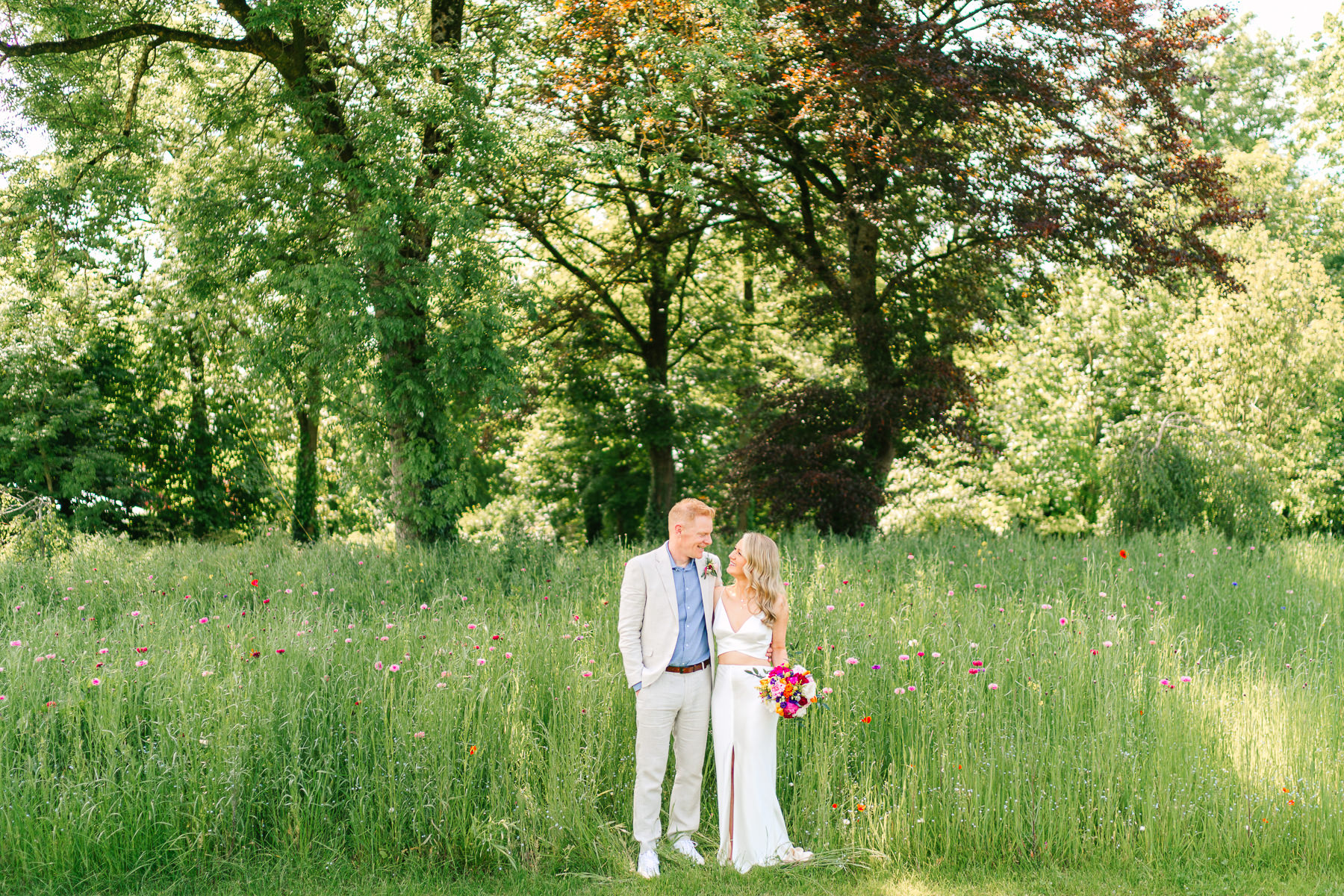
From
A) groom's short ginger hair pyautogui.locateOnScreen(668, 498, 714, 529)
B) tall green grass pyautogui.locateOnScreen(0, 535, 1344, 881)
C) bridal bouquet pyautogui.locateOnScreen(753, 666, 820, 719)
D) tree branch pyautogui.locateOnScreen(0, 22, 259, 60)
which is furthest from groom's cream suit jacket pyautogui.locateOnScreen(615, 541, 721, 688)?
tree branch pyautogui.locateOnScreen(0, 22, 259, 60)

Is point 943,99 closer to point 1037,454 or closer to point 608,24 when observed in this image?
point 608,24

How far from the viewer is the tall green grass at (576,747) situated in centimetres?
513

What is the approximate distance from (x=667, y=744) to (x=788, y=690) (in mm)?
755

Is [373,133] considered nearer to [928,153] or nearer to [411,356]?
[411,356]

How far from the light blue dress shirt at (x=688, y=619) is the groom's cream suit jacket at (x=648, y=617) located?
43 mm

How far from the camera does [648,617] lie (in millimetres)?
5066

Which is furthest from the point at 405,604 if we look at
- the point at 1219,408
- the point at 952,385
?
the point at 1219,408

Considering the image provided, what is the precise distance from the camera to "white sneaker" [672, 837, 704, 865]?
5.10 metres

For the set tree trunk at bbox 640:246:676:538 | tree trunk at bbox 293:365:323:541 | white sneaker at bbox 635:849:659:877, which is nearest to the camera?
white sneaker at bbox 635:849:659:877

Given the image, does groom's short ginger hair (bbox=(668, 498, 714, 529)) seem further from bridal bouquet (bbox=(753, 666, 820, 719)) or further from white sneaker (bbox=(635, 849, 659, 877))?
white sneaker (bbox=(635, 849, 659, 877))

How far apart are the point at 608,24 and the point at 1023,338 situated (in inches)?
652

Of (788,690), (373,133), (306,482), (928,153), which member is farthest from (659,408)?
(788,690)

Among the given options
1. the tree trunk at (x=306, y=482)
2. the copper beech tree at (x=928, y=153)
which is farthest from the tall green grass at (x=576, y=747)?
the tree trunk at (x=306, y=482)

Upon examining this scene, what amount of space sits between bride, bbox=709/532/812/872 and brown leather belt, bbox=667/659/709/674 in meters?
0.09
